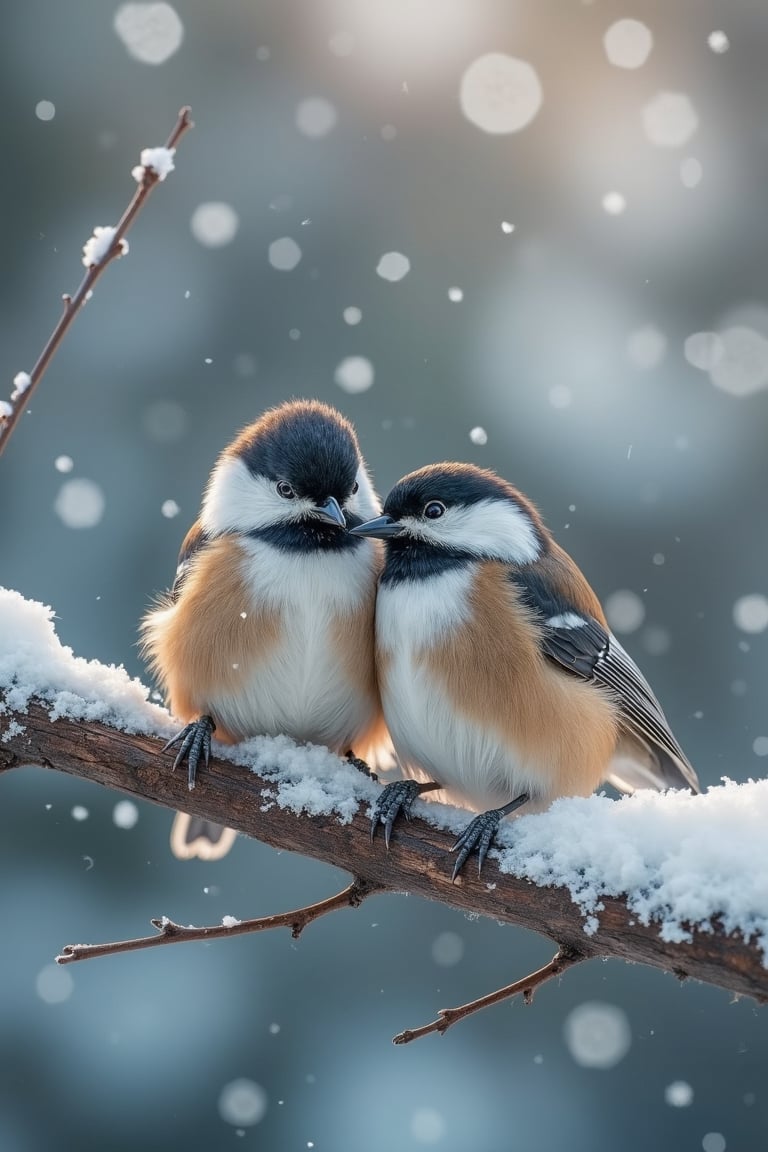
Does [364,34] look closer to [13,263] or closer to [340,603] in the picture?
[13,263]

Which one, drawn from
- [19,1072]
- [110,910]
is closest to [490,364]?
[110,910]

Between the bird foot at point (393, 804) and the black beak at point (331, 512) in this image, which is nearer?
the bird foot at point (393, 804)

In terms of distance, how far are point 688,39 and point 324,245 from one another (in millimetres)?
1795

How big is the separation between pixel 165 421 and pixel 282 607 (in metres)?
2.27

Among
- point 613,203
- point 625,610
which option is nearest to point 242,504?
point 625,610

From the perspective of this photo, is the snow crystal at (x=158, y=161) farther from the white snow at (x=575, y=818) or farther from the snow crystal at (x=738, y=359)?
the snow crystal at (x=738, y=359)

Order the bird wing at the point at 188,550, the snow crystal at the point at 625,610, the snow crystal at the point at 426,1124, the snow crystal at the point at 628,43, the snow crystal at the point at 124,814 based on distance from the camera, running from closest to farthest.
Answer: the bird wing at the point at 188,550 < the snow crystal at the point at 124,814 < the snow crystal at the point at 426,1124 < the snow crystal at the point at 625,610 < the snow crystal at the point at 628,43

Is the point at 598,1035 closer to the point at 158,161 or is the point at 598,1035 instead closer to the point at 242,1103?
the point at 242,1103

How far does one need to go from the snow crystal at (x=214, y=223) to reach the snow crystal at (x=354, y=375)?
28.6 inches

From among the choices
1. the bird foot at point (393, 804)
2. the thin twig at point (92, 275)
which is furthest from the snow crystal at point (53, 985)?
the thin twig at point (92, 275)

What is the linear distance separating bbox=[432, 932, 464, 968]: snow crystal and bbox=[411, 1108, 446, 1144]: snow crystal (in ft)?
1.58

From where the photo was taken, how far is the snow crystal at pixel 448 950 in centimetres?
387

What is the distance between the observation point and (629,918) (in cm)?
152

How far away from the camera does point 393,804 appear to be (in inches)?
69.1
